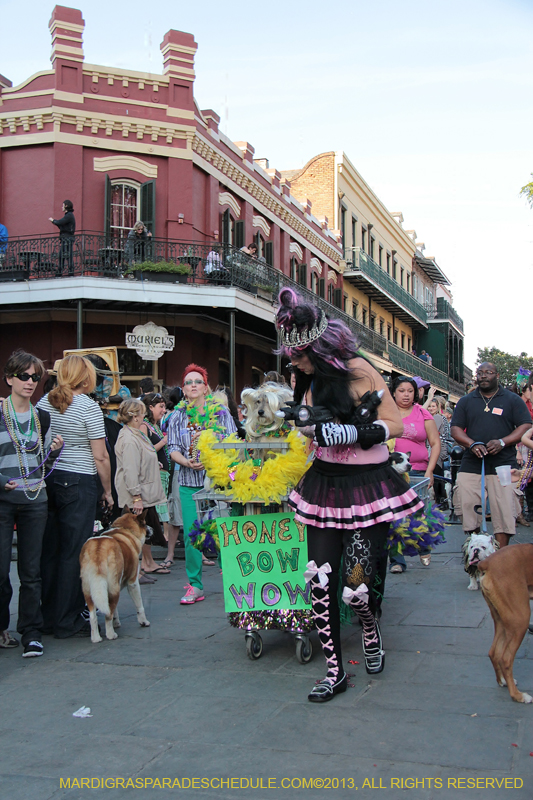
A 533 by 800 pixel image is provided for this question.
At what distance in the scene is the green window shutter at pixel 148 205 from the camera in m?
18.5

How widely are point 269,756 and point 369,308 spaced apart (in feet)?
114

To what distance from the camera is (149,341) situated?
1794 cm

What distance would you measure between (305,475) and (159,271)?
13.4 meters

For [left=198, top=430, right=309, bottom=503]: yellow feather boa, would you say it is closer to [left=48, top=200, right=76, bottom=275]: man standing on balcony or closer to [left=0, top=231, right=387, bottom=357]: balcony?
[left=0, top=231, right=387, bottom=357]: balcony

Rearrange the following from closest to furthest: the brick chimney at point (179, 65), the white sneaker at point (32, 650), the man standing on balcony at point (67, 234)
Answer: the white sneaker at point (32, 650)
the man standing on balcony at point (67, 234)
the brick chimney at point (179, 65)

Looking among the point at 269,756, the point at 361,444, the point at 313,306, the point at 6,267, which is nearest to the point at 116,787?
the point at 269,756

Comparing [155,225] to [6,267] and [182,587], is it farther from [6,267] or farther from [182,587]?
[182,587]

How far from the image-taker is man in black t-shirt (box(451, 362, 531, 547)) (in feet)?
21.3

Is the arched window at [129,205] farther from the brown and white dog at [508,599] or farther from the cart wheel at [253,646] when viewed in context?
the brown and white dog at [508,599]

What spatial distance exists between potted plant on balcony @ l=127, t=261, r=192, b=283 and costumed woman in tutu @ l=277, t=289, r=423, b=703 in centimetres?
1335

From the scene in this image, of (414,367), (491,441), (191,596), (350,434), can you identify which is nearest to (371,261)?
(414,367)

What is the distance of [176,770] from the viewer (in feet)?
10.1

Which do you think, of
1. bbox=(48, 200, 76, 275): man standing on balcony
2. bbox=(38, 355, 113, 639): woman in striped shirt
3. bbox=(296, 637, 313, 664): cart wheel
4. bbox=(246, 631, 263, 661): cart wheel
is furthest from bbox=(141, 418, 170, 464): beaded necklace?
bbox=(48, 200, 76, 275): man standing on balcony

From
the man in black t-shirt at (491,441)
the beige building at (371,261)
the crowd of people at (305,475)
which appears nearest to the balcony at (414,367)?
the beige building at (371,261)
